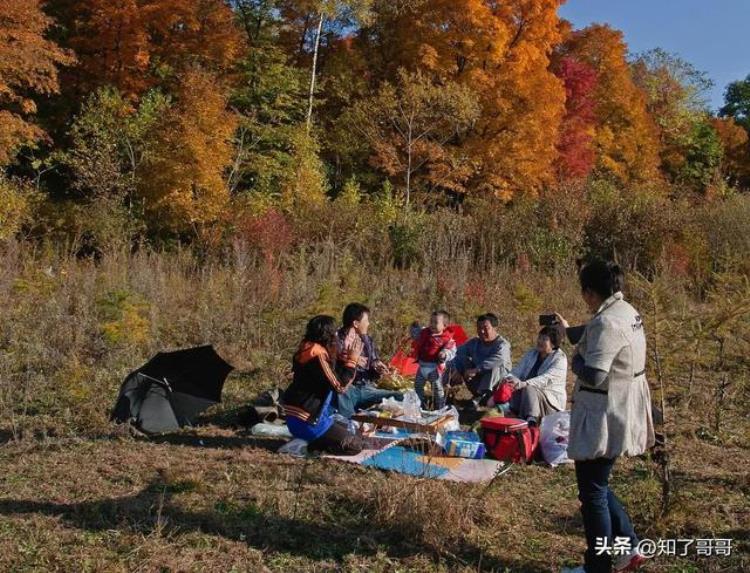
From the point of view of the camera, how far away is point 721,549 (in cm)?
396

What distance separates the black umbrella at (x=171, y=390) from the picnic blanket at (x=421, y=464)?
1.38m

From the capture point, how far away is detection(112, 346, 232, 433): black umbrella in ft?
19.7

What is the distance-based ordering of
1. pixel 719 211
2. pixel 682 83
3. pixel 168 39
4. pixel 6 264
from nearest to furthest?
pixel 6 264, pixel 719 211, pixel 168 39, pixel 682 83

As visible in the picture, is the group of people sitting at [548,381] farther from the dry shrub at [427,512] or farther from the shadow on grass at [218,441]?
the dry shrub at [427,512]

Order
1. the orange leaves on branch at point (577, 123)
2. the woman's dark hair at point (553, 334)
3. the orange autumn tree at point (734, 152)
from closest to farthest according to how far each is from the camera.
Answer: the woman's dark hair at point (553, 334), the orange leaves on branch at point (577, 123), the orange autumn tree at point (734, 152)

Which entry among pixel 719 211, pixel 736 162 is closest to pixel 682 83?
pixel 736 162

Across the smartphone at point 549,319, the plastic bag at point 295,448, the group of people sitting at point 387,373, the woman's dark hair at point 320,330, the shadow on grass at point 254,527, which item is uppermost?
the smartphone at point 549,319

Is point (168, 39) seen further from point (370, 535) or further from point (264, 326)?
point (370, 535)

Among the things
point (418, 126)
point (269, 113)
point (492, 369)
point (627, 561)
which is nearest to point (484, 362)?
point (492, 369)

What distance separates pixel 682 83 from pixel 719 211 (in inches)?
1054

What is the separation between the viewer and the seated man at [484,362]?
740cm

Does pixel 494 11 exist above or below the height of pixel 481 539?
above

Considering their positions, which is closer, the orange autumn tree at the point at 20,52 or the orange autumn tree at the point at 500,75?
the orange autumn tree at the point at 20,52

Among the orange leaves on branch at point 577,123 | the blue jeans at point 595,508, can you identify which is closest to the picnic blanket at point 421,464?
the blue jeans at point 595,508
